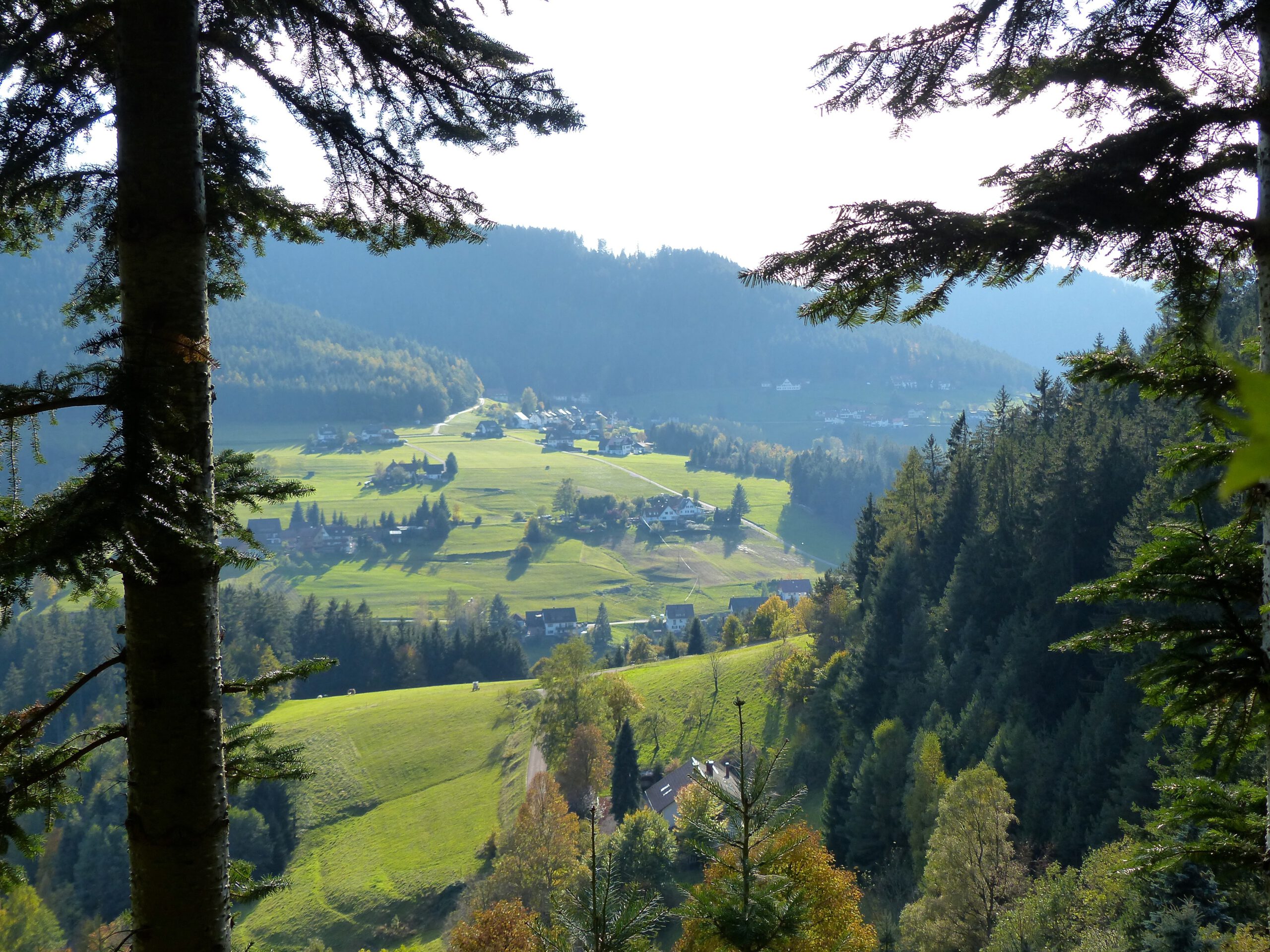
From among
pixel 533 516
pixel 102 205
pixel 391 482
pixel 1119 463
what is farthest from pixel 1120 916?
pixel 391 482

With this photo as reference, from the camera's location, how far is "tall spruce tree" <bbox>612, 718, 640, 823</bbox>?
163 ft

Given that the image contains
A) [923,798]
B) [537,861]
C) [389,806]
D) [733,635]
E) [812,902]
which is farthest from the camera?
[733,635]

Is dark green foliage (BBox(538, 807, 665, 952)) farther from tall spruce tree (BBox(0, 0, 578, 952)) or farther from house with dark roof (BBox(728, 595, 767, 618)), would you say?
Answer: house with dark roof (BBox(728, 595, 767, 618))

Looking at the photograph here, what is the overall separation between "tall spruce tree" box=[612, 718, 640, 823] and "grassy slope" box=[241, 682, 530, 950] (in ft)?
29.7

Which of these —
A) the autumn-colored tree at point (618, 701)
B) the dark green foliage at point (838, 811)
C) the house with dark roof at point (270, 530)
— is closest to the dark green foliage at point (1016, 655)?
the dark green foliage at point (838, 811)

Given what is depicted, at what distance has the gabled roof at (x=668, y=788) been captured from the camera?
53375 mm

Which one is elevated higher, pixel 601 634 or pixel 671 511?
pixel 671 511

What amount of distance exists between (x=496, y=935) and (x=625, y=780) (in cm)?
2332

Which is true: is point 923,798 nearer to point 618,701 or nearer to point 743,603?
point 618,701

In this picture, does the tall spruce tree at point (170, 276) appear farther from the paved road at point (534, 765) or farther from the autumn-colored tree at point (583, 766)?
the paved road at point (534, 765)

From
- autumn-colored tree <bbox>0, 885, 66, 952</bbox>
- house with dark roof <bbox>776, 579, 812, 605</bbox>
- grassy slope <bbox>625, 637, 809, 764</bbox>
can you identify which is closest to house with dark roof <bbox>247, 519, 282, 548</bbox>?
house with dark roof <bbox>776, 579, 812, 605</bbox>

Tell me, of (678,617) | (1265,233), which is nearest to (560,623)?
(678,617)

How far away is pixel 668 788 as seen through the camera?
55344mm

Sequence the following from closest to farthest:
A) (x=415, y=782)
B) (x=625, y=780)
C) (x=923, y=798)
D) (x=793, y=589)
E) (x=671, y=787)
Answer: (x=923, y=798)
(x=625, y=780)
(x=671, y=787)
(x=415, y=782)
(x=793, y=589)
